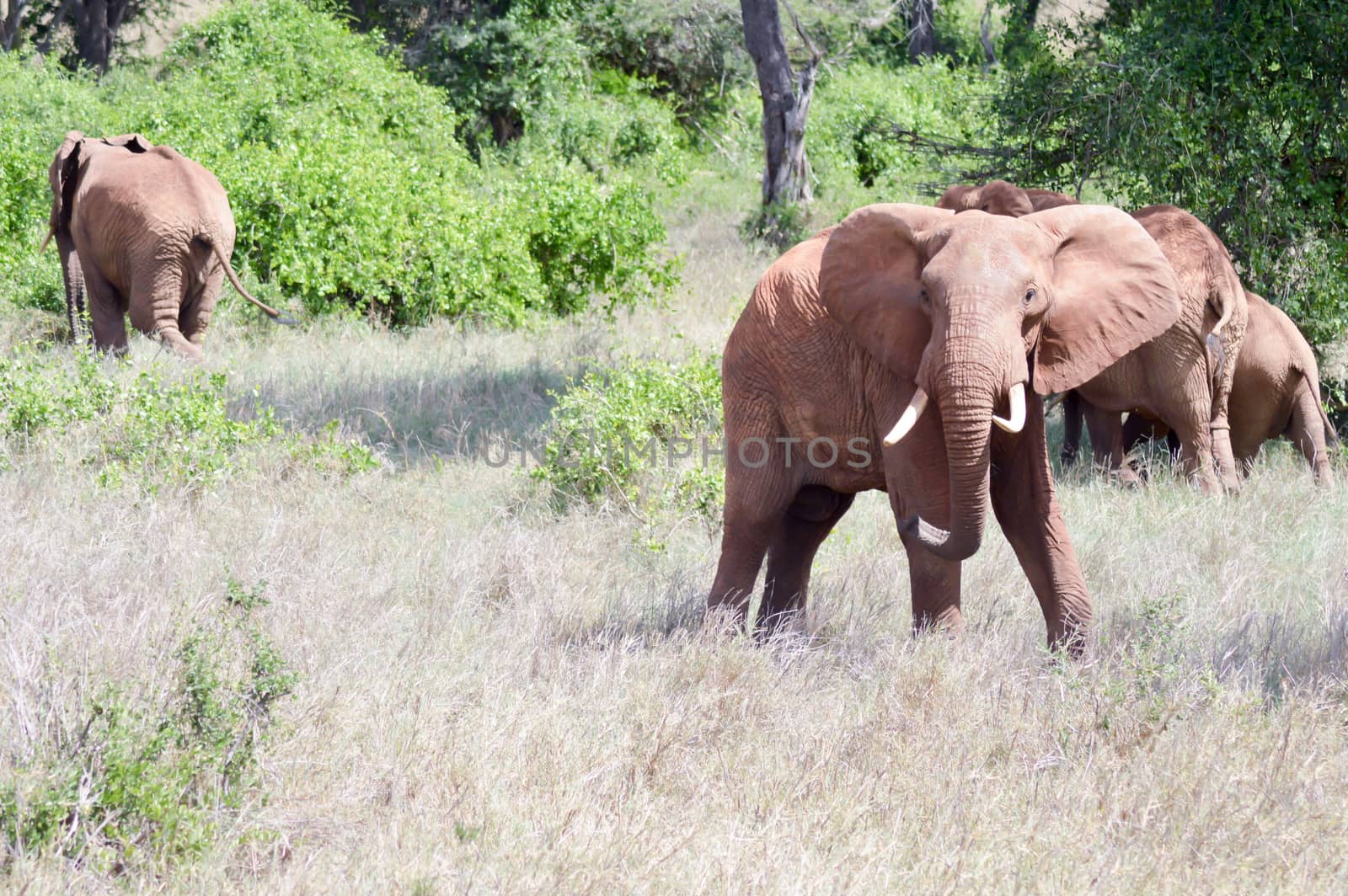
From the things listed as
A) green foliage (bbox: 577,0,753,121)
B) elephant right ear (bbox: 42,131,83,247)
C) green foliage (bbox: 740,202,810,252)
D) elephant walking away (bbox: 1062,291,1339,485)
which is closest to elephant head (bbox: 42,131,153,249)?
elephant right ear (bbox: 42,131,83,247)

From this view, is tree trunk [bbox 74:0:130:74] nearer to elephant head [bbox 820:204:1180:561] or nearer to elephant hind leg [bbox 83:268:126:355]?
elephant hind leg [bbox 83:268:126:355]

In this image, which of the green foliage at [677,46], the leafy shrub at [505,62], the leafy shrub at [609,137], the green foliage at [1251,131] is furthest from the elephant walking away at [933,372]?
the green foliage at [677,46]

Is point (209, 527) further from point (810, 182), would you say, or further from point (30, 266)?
point (810, 182)

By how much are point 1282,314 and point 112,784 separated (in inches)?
284

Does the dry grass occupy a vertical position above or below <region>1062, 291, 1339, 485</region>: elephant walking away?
below

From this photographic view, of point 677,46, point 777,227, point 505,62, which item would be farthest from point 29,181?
point 677,46

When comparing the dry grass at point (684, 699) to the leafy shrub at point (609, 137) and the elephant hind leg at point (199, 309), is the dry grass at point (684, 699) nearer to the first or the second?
the elephant hind leg at point (199, 309)

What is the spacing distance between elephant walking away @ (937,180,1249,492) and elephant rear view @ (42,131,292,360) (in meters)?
5.65

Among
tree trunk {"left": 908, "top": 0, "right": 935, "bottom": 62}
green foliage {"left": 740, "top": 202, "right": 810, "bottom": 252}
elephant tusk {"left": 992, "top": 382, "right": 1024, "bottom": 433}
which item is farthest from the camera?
tree trunk {"left": 908, "top": 0, "right": 935, "bottom": 62}

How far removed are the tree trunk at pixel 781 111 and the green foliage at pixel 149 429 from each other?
957 centimetres

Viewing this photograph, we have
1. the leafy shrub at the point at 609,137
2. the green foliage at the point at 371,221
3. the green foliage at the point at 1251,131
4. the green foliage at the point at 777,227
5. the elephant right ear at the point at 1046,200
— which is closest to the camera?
the elephant right ear at the point at 1046,200

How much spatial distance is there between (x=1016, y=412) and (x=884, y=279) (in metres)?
0.74

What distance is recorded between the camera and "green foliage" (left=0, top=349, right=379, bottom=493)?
22.8 feet

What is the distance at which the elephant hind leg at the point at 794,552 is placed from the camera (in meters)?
5.46
